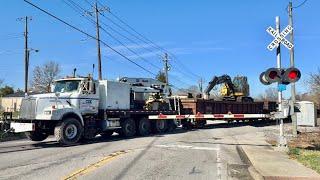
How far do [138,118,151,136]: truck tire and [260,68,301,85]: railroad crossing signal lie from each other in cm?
1115

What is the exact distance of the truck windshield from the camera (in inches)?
875

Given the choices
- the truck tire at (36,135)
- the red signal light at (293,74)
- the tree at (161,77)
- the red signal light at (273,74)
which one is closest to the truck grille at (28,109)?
the truck tire at (36,135)

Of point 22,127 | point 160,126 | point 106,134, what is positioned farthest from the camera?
point 160,126

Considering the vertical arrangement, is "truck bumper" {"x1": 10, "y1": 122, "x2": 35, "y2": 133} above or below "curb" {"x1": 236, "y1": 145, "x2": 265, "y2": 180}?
above

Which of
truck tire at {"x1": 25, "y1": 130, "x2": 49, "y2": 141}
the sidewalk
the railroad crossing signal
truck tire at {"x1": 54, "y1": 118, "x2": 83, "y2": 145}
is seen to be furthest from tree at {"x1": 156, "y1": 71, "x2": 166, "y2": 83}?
the sidewalk

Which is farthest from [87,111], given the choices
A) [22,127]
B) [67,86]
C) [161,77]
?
[161,77]

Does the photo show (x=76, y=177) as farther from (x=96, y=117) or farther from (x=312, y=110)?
(x=312, y=110)

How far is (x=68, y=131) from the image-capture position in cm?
2056

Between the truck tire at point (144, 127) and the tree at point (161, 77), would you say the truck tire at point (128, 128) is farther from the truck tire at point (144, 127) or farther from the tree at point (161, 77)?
the tree at point (161, 77)

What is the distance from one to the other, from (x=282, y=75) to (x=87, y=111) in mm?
9511

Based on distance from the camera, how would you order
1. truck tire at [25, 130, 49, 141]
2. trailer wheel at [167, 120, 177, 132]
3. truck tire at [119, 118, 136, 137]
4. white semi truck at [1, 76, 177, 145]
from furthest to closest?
trailer wheel at [167, 120, 177, 132], truck tire at [119, 118, 136, 137], truck tire at [25, 130, 49, 141], white semi truck at [1, 76, 177, 145]

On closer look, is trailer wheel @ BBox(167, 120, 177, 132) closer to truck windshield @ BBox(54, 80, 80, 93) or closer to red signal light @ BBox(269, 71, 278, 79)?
truck windshield @ BBox(54, 80, 80, 93)

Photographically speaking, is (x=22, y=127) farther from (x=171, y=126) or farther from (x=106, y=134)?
(x=171, y=126)

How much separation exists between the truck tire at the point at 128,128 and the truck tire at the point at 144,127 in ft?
1.96
